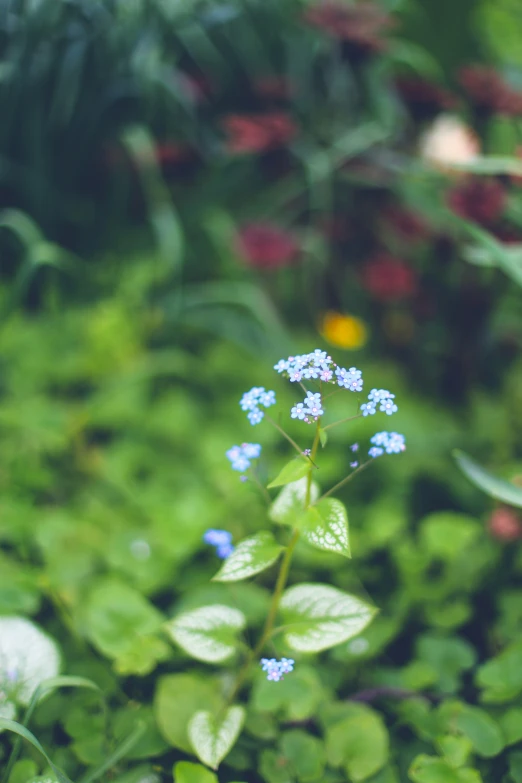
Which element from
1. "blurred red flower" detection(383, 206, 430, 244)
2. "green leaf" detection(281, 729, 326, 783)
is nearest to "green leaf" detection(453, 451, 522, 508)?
"green leaf" detection(281, 729, 326, 783)

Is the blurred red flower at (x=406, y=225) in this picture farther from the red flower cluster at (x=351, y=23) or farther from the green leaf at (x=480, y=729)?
the green leaf at (x=480, y=729)

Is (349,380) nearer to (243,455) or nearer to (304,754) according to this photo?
(243,455)

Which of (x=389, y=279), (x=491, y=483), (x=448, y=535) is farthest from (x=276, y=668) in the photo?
(x=389, y=279)

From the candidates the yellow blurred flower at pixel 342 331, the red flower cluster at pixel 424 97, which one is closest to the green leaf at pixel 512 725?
the yellow blurred flower at pixel 342 331

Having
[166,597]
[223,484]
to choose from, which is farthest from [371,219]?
[166,597]

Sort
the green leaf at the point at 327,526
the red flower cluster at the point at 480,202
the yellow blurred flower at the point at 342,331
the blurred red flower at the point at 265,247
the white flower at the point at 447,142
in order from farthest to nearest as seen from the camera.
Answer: the white flower at the point at 447,142 < the yellow blurred flower at the point at 342,331 < the blurred red flower at the point at 265,247 < the red flower cluster at the point at 480,202 < the green leaf at the point at 327,526

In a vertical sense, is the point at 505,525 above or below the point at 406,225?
below

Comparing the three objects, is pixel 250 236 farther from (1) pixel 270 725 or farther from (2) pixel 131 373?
(1) pixel 270 725
